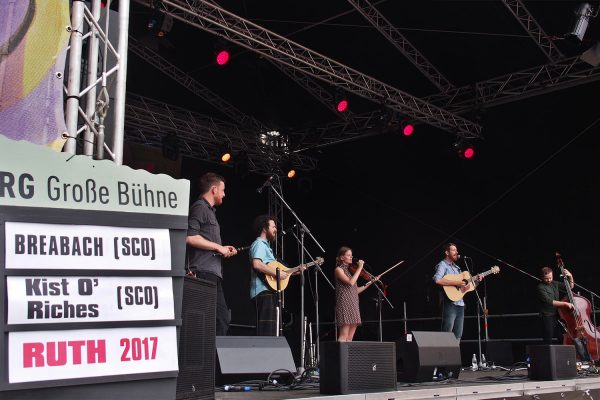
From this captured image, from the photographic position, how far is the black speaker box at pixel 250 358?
419 cm

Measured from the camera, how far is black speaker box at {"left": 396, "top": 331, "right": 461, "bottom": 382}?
468cm

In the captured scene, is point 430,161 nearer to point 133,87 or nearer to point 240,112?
point 240,112

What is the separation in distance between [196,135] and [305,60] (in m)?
2.68

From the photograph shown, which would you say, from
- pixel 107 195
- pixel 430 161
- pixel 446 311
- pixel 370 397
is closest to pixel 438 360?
pixel 370 397

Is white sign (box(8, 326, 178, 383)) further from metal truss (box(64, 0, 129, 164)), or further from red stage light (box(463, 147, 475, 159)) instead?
red stage light (box(463, 147, 475, 159))

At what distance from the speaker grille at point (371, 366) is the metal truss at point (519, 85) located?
21.8ft

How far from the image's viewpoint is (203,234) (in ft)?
13.6

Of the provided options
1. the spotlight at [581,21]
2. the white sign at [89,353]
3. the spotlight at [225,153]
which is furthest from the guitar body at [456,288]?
the white sign at [89,353]

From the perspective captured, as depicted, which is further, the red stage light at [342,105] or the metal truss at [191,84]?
the red stage light at [342,105]

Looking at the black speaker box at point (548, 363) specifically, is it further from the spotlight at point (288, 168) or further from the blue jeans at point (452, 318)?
the spotlight at point (288, 168)

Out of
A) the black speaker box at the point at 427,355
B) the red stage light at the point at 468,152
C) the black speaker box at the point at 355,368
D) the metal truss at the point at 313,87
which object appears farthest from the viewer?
the red stage light at the point at 468,152

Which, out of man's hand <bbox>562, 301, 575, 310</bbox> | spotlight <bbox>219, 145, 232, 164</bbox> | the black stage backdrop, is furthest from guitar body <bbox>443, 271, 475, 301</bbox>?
spotlight <bbox>219, 145, 232, 164</bbox>

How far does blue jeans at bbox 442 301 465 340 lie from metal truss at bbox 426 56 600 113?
3930mm

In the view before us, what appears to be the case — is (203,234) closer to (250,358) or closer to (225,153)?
(250,358)
